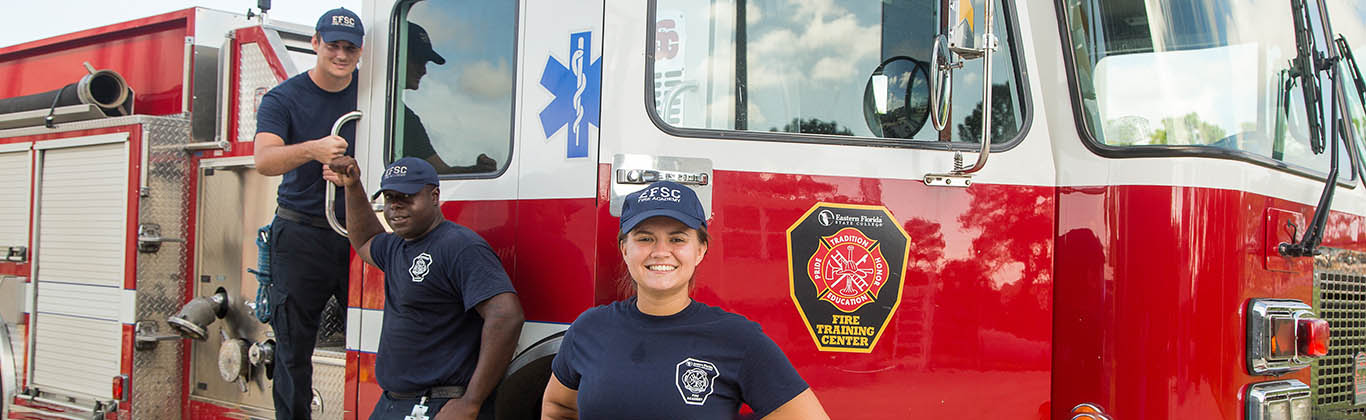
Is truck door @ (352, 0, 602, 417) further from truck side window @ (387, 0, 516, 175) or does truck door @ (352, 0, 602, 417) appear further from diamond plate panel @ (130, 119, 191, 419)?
diamond plate panel @ (130, 119, 191, 419)

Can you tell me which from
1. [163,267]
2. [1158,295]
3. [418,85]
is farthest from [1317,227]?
[163,267]

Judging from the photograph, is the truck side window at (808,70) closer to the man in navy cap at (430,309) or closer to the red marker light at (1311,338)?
the man in navy cap at (430,309)

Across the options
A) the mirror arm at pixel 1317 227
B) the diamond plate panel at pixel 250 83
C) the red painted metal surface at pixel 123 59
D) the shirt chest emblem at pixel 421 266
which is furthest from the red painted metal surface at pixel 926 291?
the red painted metal surface at pixel 123 59

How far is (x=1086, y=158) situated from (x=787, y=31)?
0.89 m

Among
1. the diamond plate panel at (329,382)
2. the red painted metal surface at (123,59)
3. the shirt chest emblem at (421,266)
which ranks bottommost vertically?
the diamond plate panel at (329,382)

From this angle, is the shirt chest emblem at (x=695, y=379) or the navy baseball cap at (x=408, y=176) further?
the navy baseball cap at (x=408, y=176)

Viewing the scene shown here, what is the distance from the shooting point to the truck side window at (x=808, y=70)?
9.03 ft

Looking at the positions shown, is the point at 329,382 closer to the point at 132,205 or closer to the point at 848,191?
the point at 132,205

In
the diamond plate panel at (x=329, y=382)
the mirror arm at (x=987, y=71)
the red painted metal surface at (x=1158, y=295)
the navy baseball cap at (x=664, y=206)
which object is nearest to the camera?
the navy baseball cap at (x=664, y=206)

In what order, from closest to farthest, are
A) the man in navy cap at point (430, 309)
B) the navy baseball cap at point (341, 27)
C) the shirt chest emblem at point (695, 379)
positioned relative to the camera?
the shirt chest emblem at point (695, 379), the man in navy cap at point (430, 309), the navy baseball cap at point (341, 27)

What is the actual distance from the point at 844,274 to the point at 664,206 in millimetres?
750

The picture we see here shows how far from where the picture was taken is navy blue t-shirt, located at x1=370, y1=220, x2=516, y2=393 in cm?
295

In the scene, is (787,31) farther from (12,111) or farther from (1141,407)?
(12,111)

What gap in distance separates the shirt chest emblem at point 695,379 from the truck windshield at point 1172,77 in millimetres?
1422
